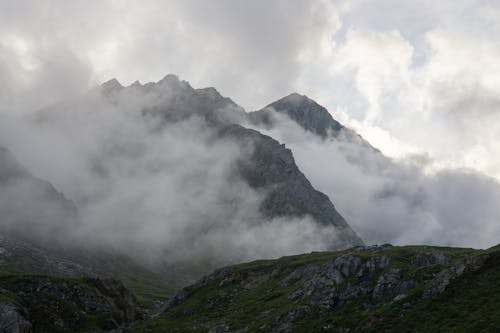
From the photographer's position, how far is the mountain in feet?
184

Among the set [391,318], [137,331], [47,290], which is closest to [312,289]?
[391,318]

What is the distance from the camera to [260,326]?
3086 inches

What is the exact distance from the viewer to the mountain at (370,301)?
56.1 meters

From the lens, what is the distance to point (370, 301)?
234 ft

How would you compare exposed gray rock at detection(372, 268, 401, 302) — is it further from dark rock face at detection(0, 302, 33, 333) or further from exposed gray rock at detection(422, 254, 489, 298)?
dark rock face at detection(0, 302, 33, 333)

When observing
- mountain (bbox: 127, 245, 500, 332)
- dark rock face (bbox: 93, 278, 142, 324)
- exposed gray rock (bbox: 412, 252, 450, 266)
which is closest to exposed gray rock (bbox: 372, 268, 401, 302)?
mountain (bbox: 127, 245, 500, 332)

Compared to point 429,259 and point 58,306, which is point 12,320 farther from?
point 429,259

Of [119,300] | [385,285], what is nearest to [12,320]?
[119,300]

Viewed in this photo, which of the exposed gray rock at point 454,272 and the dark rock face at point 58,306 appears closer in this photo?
the exposed gray rock at point 454,272

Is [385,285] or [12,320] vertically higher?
[12,320]

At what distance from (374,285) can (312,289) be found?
1364cm

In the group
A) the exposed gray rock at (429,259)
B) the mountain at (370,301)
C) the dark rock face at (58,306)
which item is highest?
the dark rock face at (58,306)

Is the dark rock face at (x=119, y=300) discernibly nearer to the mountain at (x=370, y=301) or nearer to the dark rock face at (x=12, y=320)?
the mountain at (x=370, y=301)

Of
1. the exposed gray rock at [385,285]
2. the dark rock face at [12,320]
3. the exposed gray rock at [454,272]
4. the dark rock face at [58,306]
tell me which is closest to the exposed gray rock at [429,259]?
the exposed gray rock at [385,285]
